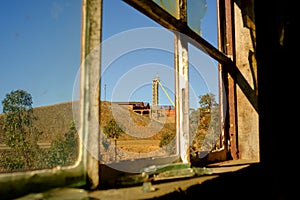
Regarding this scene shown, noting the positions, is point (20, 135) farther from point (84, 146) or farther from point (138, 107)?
point (84, 146)

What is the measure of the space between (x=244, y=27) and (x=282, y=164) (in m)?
1.37

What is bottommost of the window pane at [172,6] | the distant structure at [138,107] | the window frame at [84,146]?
Answer: the window frame at [84,146]

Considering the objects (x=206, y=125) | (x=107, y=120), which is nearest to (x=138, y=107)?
(x=107, y=120)

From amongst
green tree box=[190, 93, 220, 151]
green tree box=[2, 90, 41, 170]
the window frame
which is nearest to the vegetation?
green tree box=[2, 90, 41, 170]

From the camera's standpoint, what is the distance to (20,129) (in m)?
16.1

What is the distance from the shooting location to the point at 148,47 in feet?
8.98

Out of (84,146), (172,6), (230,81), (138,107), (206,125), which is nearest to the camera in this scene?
(84,146)

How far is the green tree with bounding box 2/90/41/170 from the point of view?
14.9 metres

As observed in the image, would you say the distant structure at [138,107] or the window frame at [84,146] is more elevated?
the distant structure at [138,107]

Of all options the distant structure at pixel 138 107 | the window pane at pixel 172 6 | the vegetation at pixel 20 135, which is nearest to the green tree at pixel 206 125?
the window pane at pixel 172 6

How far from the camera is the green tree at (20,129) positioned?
14.9m

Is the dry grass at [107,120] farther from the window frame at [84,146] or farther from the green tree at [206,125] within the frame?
the window frame at [84,146]

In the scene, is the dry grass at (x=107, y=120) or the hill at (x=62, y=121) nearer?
the hill at (x=62, y=121)

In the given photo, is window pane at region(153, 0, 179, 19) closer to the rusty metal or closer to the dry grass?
the rusty metal
